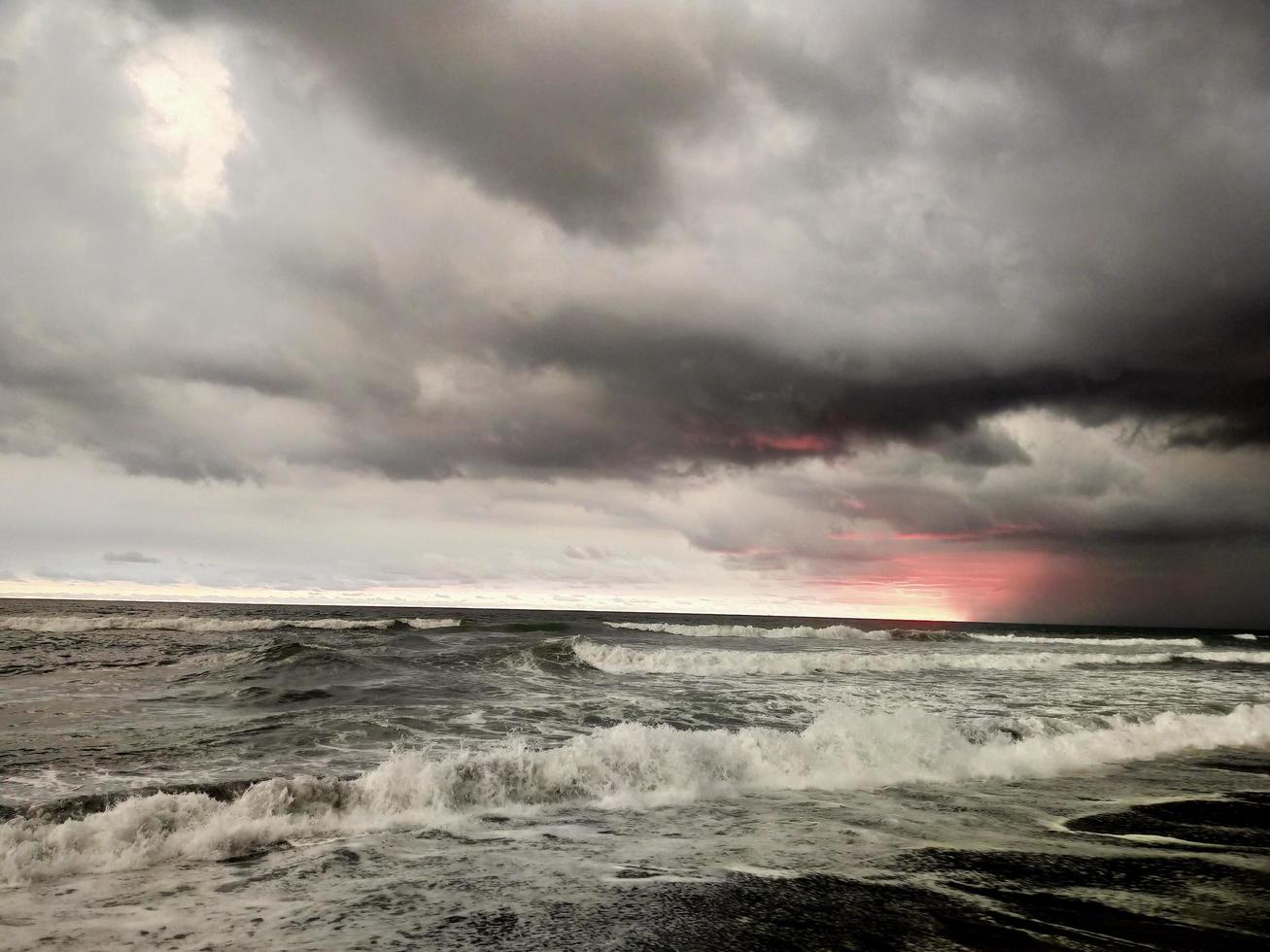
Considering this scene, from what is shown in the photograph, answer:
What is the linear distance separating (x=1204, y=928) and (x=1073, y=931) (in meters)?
1.03

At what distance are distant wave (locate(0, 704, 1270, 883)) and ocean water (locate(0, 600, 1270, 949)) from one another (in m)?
0.04

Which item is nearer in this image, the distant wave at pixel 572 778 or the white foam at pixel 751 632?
the distant wave at pixel 572 778

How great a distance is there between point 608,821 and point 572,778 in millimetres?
1463

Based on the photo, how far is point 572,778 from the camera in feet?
31.9

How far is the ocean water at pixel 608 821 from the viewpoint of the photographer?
525 centimetres

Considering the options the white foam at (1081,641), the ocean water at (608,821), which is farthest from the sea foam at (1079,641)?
the ocean water at (608,821)

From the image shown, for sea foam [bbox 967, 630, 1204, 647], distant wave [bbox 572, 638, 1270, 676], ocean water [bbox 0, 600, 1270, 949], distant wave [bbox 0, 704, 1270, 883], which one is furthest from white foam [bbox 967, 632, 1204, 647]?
distant wave [bbox 0, 704, 1270, 883]

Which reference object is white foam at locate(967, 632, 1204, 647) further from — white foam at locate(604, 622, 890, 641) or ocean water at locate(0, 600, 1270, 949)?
ocean water at locate(0, 600, 1270, 949)

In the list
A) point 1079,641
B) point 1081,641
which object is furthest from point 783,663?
point 1081,641

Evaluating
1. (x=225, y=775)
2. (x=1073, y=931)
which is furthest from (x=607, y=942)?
(x=225, y=775)

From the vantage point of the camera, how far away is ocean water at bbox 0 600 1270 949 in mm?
5246

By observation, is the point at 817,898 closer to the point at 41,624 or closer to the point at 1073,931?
the point at 1073,931

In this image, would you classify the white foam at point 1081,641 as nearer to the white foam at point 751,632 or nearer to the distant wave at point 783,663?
the white foam at point 751,632

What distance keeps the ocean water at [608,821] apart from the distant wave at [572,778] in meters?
0.04
